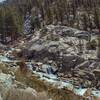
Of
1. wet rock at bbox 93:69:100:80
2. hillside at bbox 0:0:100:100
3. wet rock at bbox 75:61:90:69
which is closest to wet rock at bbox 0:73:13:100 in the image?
hillside at bbox 0:0:100:100

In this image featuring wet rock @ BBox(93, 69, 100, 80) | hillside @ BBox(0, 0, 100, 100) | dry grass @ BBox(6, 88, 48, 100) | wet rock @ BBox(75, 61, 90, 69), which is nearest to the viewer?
dry grass @ BBox(6, 88, 48, 100)

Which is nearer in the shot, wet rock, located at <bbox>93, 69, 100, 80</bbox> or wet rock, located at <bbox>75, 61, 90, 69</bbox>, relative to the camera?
wet rock, located at <bbox>93, 69, 100, 80</bbox>

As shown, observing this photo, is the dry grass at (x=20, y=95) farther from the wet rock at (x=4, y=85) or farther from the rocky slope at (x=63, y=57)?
the rocky slope at (x=63, y=57)

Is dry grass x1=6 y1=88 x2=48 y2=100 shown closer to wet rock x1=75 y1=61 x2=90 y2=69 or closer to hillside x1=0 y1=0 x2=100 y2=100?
hillside x1=0 y1=0 x2=100 y2=100

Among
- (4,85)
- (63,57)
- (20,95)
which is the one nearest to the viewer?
(20,95)

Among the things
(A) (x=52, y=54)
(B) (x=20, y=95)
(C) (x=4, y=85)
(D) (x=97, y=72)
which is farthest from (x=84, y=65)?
(B) (x=20, y=95)

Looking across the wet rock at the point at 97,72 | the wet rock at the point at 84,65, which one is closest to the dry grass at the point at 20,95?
the wet rock at the point at 97,72

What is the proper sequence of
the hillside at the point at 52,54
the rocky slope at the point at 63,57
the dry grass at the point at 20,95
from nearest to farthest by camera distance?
1. the dry grass at the point at 20,95
2. the hillside at the point at 52,54
3. the rocky slope at the point at 63,57

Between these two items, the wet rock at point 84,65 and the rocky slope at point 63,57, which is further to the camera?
the wet rock at point 84,65

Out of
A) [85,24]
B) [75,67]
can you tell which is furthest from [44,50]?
[85,24]

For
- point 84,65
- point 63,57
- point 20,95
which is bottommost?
point 63,57

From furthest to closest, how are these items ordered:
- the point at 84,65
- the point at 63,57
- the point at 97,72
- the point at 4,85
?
1. the point at 63,57
2. the point at 84,65
3. the point at 97,72
4. the point at 4,85

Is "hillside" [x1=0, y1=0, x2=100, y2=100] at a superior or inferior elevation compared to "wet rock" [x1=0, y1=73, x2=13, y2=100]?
inferior

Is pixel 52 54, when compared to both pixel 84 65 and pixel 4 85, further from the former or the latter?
pixel 4 85
